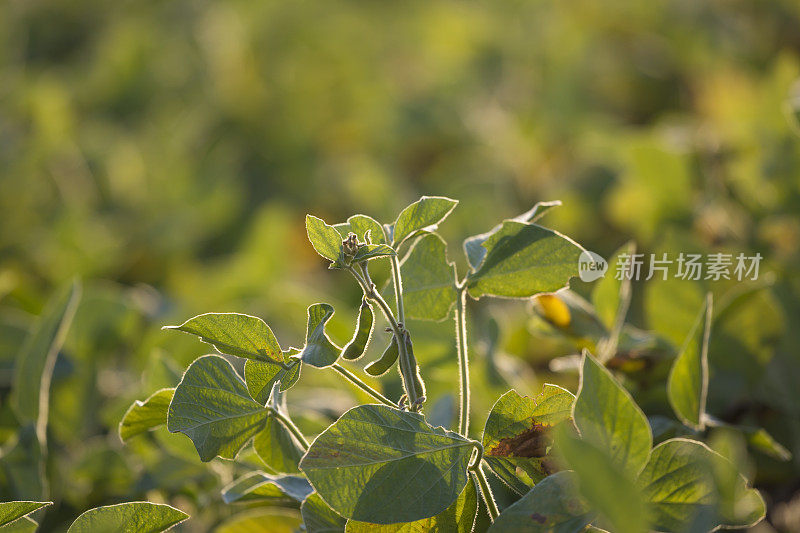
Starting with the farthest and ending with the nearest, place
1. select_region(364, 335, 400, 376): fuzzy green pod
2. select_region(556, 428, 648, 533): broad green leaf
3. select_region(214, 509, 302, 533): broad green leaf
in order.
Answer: select_region(214, 509, 302, 533): broad green leaf
select_region(364, 335, 400, 376): fuzzy green pod
select_region(556, 428, 648, 533): broad green leaf

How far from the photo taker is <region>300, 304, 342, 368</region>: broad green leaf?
0.34 metres

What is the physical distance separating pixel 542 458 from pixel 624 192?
25.2 inches

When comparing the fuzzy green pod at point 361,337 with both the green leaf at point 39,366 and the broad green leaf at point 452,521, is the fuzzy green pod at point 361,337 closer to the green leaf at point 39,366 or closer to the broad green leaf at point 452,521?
the broad green leaf at point 452,521

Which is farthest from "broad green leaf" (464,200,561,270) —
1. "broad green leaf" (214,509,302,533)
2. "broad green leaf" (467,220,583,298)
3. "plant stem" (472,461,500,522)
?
"broad green leaf" (214,509,302,533)

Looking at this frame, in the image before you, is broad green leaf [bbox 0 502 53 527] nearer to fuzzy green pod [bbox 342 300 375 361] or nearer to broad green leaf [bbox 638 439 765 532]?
fuzzy green pod [bbox 342 300 375 361]

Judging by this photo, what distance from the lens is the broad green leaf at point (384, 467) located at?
13.9 inches

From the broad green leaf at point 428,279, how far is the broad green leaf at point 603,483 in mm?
165

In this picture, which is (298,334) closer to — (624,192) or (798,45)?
(624,192)

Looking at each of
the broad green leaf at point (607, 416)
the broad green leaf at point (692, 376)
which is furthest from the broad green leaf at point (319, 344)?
the broad green leaf at point (692, 376)

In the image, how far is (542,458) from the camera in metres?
0.39

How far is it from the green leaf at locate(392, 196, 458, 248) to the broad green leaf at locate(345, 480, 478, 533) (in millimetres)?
129

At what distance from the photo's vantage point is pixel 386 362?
0.37m

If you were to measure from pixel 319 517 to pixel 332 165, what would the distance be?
4.15 feet

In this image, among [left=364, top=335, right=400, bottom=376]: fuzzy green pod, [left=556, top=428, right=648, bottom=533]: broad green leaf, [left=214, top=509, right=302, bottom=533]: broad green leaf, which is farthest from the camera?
[left=214, top=509, right=302, bottom=533]: broad green leaf
